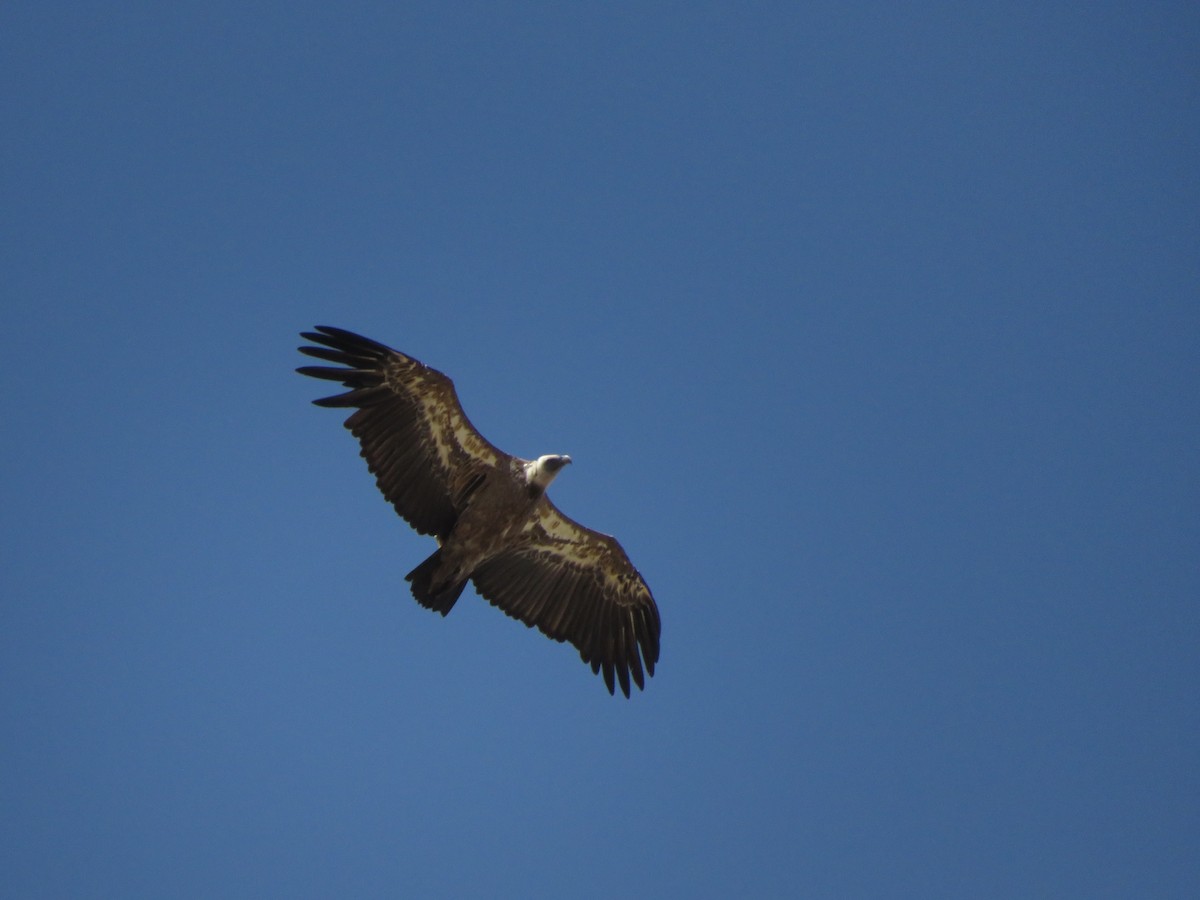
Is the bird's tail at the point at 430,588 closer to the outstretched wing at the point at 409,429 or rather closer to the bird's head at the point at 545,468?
the outstretched wing at the point at 409,429

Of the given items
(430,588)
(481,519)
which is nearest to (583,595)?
(481,519)

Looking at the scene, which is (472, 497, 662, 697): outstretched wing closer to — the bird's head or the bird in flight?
the bird in flight

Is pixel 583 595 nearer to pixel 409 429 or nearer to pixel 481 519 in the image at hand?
pixel 481 519

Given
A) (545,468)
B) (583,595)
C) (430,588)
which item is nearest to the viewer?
(430,588)

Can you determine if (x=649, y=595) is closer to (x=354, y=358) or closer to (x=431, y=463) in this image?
(x=431, y=463)

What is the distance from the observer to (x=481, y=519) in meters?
15.8

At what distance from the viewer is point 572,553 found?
17.1 metres

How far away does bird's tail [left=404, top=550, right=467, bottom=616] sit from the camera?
15102 millimetres

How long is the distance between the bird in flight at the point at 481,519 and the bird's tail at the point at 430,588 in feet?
0.04

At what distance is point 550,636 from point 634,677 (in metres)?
1.31

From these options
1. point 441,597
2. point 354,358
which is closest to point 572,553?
point 441,597

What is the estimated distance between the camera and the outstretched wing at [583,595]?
16859mm

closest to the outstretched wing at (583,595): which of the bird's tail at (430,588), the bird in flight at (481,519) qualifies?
the bird in flight at (481,519)

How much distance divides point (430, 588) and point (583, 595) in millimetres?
2795
